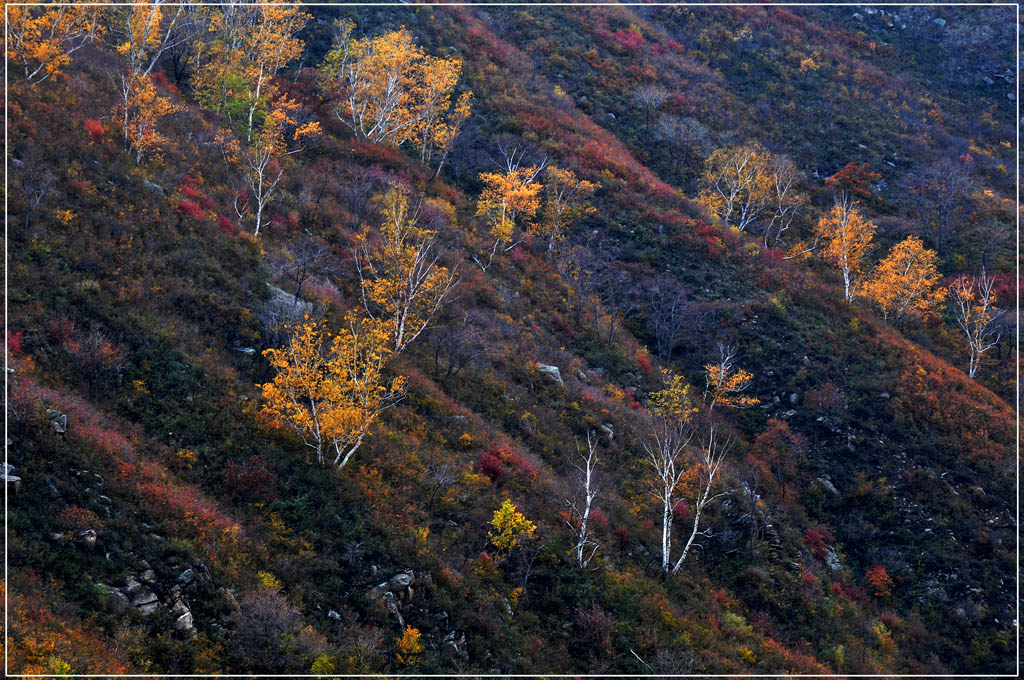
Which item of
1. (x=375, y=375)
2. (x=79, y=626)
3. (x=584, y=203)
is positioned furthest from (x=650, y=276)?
(x=79, y=626)

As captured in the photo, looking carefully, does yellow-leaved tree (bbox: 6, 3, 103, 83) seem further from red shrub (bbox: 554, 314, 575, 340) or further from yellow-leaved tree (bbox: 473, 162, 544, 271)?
red shrub (bbox: 554, 314, 575, 340)

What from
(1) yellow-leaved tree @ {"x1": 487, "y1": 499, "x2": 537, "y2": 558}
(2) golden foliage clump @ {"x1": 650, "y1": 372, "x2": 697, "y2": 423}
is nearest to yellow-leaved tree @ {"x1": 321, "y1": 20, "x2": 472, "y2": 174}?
(2) golden foliage clump @ {"x1": 650, "y1": 372, "x2": 697, "y2": 423}

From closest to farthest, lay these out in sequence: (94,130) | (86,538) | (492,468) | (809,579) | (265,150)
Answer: (86,538) → (492,468) → (809,579) → (94,130) → (265,150)

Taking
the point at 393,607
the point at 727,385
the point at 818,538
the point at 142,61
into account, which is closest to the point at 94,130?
the point at 142,61

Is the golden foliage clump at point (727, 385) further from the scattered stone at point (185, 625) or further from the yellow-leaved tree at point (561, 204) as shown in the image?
the scattered stone at point (185, 625)

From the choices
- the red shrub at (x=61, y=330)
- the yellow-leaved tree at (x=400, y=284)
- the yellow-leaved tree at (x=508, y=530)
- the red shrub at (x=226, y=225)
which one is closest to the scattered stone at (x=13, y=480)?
the red shrub at (x=61, y=330)

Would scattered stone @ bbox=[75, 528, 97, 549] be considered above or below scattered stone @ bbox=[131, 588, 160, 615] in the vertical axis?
above

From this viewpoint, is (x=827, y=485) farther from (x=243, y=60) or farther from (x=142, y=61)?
(x=142, y=61)
